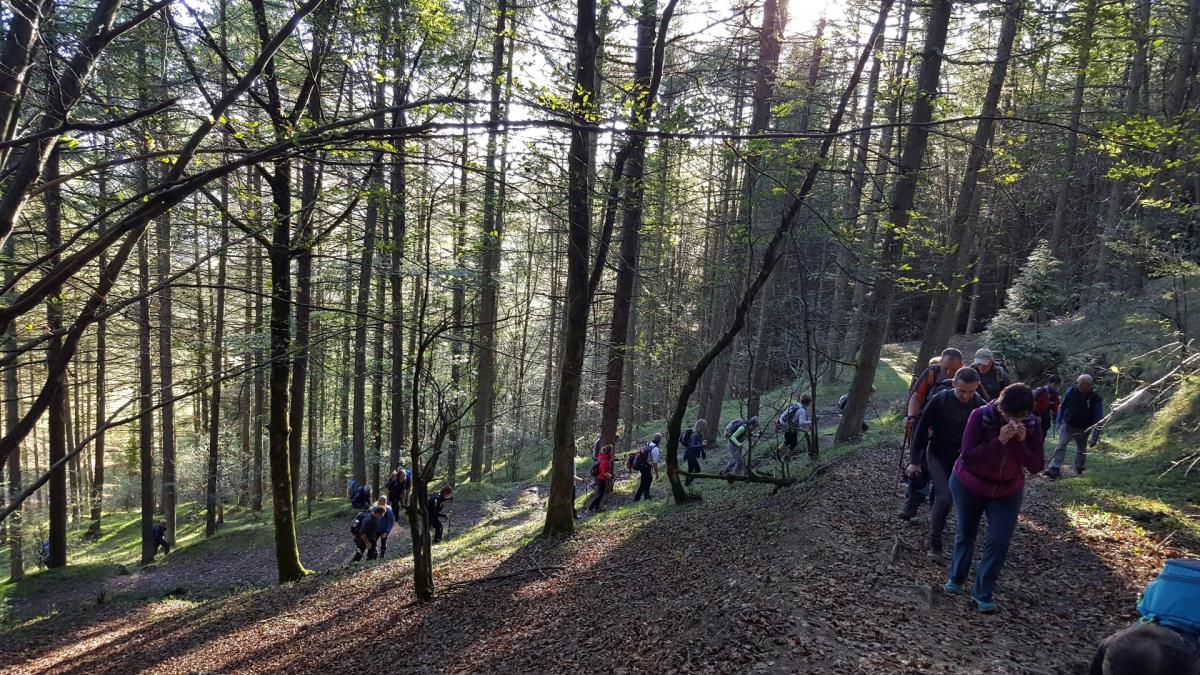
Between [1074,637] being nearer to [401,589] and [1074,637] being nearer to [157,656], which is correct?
[401,589]

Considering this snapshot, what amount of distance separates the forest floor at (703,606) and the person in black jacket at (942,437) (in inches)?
17.0

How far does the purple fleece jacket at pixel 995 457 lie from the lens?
4.89 meters

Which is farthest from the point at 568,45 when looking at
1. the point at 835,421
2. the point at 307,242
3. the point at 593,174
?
the point at 835,421

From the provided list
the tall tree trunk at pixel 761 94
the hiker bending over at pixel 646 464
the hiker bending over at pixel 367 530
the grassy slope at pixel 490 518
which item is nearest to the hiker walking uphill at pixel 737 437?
the grassy slope at pixel 490 518

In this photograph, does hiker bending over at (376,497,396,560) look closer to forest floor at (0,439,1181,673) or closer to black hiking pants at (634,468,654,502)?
forest floor at (0,439,1181,673)

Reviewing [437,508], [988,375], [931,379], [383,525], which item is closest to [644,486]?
[437,508]

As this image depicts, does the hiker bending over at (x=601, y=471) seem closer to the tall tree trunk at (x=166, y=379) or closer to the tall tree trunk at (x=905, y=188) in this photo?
the tall tree trunk at (x=905, y=188)

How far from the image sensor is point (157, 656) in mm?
9008

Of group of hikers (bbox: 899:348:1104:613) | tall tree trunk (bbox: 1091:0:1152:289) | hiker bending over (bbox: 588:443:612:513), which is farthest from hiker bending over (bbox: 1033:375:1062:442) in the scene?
tall tree trunk (bbox: 1091:0:1152:289)

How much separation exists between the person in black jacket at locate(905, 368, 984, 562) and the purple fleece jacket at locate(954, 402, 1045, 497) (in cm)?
90

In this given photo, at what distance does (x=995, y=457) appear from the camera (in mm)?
4949

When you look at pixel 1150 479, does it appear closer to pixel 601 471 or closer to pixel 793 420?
pixel 793 420

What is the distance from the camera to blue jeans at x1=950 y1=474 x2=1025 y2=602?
501 cm

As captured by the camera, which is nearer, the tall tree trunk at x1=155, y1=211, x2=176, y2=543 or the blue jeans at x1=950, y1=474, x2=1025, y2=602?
the blue jeans at x1=950, y1=474, x2=1025, y2=602
